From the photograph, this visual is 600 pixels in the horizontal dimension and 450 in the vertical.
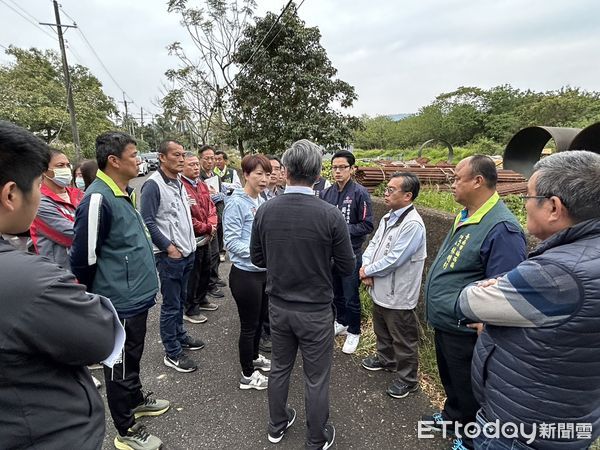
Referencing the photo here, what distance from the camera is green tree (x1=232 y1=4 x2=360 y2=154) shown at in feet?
37.9

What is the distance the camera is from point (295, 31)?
11.4 meters

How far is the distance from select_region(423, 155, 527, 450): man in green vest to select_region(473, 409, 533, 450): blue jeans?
447 millimetres

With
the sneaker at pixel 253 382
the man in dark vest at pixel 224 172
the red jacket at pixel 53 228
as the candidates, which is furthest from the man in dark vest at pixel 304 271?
Answer: the man in dark vest at pixel 224 172

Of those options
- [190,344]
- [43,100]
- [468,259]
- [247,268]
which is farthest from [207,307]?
[43,100]

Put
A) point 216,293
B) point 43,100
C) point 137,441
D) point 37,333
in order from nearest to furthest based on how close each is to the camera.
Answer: point 37,333 → point 137,441 → point 216,293 → point 43,100

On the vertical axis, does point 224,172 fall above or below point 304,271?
above

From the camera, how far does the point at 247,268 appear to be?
258 centimetres

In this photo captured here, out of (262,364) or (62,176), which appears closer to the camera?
(62,176)

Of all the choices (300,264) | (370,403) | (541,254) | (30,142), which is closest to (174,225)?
(300,264)

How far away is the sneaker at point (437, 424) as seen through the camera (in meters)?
2.33

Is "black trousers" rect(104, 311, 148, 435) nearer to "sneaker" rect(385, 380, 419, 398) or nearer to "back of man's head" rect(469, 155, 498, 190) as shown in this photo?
"sneaker" rect(385, 380, 419, 398)

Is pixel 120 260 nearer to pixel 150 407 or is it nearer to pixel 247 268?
pixel 247 268

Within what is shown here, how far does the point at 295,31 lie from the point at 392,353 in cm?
1172

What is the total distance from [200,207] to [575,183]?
10.6 ft
